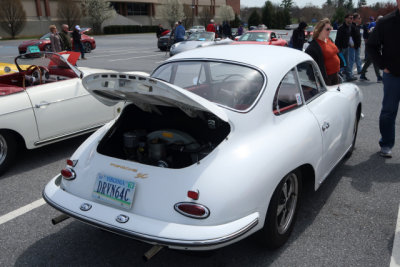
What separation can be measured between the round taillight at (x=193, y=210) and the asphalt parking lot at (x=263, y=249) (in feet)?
1.06

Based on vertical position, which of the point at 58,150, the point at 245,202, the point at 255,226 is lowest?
the point at 58,150

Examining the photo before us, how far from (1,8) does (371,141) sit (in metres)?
43.9

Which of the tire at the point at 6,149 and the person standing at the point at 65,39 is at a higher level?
the person standing at the point at 65,39

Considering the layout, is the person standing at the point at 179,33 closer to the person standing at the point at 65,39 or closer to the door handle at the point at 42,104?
the person standing at the point at 65,39

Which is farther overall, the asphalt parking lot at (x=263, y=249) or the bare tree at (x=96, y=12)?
the bare tree at (x=96, y=12)

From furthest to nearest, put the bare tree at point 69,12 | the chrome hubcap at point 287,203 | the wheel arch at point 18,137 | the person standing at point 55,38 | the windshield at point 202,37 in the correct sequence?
the bare tree at point 69,12 → the windshield at point 202,37 → the person standing at point 55,38 → the wheel arch at point 18,137 → the chrome hubcap at point 287,203

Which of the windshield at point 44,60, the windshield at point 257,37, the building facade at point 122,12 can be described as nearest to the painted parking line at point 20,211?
the windshield at point 44,60

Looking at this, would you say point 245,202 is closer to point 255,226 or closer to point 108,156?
point 255,226

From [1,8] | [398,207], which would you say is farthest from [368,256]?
[1,8]

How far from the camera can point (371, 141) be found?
5398mm

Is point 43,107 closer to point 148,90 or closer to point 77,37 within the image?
point 148,90

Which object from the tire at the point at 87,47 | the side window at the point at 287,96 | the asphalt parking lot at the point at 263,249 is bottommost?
the tire at the point at 87,47

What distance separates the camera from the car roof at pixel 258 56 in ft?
10.3

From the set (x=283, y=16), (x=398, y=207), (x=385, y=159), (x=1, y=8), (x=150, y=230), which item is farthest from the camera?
(x=283, y=16)
